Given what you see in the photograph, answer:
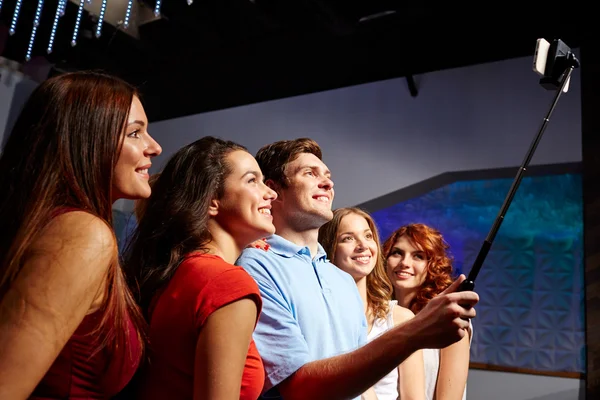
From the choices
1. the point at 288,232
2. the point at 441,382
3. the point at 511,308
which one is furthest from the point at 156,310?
the point at 511,308

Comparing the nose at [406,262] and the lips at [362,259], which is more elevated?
the nose at [406,262]

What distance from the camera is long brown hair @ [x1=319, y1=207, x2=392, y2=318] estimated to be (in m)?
2.56

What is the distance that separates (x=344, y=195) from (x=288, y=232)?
2.64 meters

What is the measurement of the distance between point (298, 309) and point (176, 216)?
41 centimetres

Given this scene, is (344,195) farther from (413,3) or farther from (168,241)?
(168,241)

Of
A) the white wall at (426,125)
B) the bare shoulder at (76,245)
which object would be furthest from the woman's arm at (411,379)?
the white wall at (426,125)

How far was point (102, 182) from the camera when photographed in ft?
3.53

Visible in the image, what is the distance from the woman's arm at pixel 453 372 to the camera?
7.80 feet

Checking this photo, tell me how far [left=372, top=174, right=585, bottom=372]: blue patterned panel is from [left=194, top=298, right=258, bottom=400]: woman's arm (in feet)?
10.2

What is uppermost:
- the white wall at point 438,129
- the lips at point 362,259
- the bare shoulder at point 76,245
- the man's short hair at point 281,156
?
the white wall at point 438,129

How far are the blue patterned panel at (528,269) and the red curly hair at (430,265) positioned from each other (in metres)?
1.32

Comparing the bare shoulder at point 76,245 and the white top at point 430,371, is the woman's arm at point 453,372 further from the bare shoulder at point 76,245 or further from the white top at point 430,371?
the bare shoulder at point 76,245

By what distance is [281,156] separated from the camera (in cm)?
202

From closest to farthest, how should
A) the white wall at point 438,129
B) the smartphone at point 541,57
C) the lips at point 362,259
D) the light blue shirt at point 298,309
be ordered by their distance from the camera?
the smartphone at point 541,57
the light blue shirt at point 298,309
the lips at point 362,259
the white wall at point 438,129
